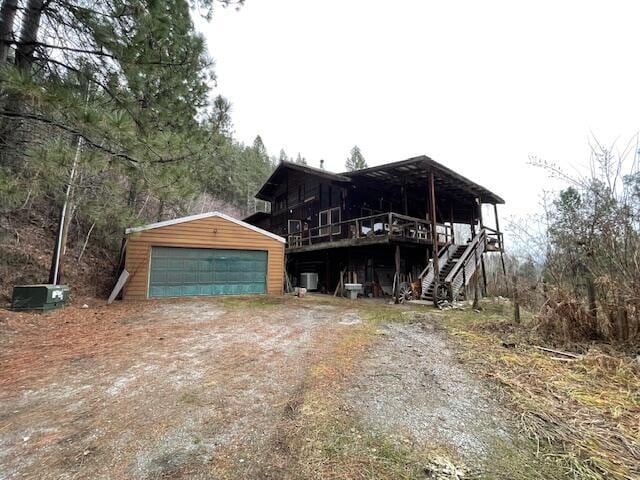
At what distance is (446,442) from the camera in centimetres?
213

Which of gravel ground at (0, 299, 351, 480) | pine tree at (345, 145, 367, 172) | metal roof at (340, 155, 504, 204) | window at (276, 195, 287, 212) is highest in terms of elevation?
pine tree at (345, 145, 367, 172)

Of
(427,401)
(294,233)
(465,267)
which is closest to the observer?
(427,401)

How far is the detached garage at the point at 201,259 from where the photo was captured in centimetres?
995

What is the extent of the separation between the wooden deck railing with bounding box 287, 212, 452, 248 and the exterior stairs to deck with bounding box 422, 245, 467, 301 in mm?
A: 1000

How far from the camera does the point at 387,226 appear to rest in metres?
14.4

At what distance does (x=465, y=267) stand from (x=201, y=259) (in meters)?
11.0

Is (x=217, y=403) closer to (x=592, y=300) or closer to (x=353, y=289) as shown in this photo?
(x=592, y=300)

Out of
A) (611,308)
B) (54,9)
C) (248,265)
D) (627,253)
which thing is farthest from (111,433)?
(248,265)

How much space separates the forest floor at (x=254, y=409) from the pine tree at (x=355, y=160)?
126 feet

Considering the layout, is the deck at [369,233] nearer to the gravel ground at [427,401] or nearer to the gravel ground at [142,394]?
the gravel ground at [142,394]

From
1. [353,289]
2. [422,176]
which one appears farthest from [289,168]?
[353,289]

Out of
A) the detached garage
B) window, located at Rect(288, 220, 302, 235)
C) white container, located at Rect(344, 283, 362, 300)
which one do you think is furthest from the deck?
the detached garage

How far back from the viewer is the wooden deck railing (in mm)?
11062

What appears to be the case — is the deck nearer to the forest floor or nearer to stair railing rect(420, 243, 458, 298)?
stair railing rect(420, 243, 458, 298)
